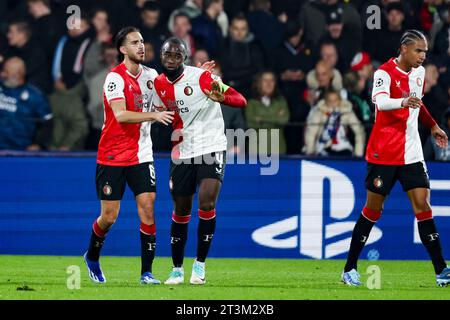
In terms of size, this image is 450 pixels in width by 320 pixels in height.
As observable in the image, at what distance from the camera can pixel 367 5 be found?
53.5ft

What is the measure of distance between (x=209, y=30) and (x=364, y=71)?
2.18 meters

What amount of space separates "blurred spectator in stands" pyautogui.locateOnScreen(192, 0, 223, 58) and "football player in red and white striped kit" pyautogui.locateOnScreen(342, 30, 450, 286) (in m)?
5.22

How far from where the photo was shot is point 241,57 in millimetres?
15852

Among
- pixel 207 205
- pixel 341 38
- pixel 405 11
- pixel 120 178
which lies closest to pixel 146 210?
pixel 120 178

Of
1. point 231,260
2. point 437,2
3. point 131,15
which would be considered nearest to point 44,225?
point 231,260

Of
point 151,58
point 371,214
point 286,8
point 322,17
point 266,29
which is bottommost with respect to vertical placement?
point 371,214

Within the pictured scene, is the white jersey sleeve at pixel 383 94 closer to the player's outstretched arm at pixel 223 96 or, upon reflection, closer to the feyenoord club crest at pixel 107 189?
the player's outstretched arm at pixel 223 96

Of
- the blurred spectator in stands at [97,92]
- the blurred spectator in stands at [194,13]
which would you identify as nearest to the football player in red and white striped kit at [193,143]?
the blurred spectator in stands at [97,92]

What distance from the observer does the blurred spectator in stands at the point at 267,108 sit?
15156 mm

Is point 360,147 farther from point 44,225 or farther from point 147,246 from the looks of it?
point 147,246

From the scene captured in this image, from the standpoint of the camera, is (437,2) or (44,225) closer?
(44,225)

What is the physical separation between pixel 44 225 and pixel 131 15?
341 cm

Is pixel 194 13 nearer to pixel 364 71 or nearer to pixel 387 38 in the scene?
pixel 364 71
